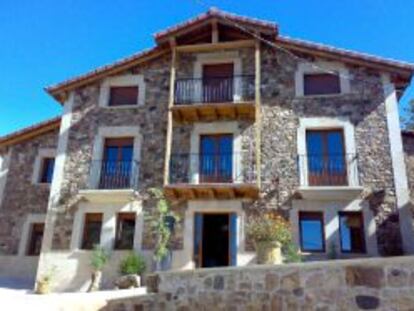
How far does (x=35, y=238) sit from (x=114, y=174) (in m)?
4.07

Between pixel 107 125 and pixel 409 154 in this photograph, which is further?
pixel 107 125

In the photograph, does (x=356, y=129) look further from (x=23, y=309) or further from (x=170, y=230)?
(x=23, y=309)

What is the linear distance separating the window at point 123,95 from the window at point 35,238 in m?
5.16

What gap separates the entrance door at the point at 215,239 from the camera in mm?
12406

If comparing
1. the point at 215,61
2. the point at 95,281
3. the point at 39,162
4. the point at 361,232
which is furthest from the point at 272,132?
the point at 39,162

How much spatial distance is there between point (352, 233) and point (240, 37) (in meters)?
7.80

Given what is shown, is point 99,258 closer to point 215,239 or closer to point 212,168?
point 215,239

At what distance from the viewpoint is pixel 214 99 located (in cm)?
1416

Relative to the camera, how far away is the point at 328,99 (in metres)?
13.4

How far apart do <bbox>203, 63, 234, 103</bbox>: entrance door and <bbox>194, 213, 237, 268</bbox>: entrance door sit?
4.05 meters

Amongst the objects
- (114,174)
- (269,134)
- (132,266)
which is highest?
(269,134)

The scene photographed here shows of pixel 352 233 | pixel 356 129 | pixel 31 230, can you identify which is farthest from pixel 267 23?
pixel 31 230

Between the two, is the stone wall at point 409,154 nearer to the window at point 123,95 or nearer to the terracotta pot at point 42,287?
the window at point 123,95

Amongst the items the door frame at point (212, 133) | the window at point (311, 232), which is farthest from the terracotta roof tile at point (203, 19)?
the window at point (311, 232)
